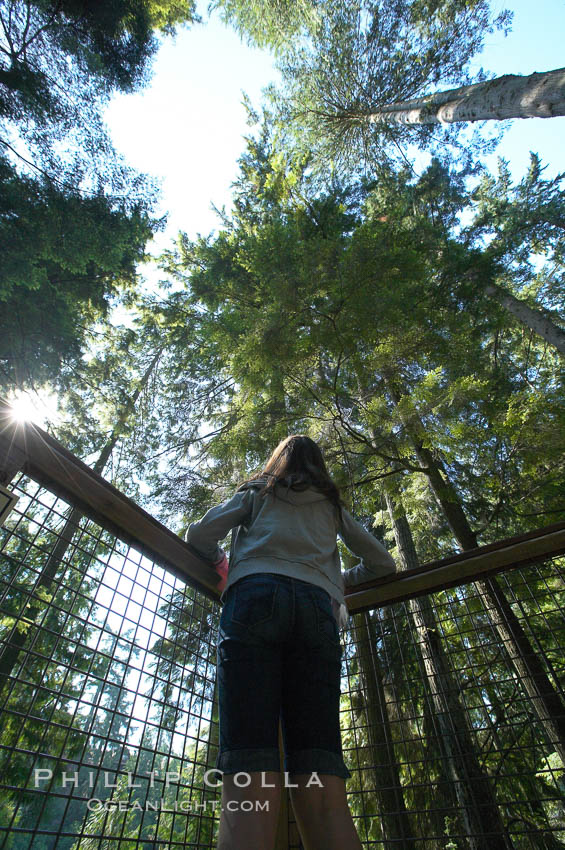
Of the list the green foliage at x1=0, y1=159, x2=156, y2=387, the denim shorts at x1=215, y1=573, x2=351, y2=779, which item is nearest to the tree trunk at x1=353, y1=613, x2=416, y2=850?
the denim shorts at x1=215, y1=573, x2=351, y2=779

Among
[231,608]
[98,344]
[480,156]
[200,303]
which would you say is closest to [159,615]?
[231,608]

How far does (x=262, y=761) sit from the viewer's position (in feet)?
3.55

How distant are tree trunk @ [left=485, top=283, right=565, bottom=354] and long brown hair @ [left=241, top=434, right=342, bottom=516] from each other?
21.9 feet

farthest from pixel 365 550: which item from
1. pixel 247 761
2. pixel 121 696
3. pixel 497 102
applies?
pixel 497 102

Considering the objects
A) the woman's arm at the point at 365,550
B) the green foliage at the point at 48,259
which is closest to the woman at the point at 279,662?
the woman's arm at the point at 365,550

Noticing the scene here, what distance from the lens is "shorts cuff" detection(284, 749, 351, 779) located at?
1.15 m

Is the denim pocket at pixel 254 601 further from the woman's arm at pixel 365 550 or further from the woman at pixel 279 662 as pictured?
the woman's arm at pixel 365 550

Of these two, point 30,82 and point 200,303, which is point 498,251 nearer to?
point 200,303

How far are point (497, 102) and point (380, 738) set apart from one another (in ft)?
22.8

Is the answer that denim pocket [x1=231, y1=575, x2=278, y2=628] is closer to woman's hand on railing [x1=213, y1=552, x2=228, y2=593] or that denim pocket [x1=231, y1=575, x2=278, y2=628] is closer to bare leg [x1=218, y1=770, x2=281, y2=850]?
bare leg [x1=218, y1=770, x2=281, y2=850]

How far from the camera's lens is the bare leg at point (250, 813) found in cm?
98

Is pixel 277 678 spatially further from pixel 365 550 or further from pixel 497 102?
pixel 497 102

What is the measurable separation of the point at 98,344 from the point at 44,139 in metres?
3.97

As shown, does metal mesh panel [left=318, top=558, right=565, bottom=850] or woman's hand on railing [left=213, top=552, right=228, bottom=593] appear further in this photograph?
woman's hand on railing [left=213, top=552, right=228, bottom=593]
